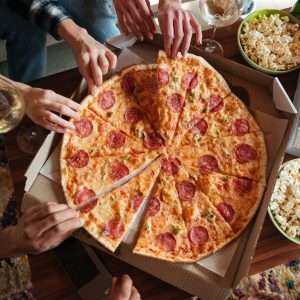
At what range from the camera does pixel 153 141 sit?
89.1 inches

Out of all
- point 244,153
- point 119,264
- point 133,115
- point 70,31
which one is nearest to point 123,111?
point 133,115

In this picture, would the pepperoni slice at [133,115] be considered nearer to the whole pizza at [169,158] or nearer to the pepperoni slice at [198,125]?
the whole pizza at [169,158]

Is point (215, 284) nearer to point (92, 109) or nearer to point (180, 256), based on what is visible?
point (180, 256)

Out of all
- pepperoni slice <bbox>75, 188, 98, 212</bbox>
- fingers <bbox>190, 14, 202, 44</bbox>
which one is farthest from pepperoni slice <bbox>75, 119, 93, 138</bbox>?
fingers <bbox>190, 14, 202, 44</bbox>

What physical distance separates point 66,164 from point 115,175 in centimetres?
28

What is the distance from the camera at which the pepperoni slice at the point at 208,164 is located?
2180mm

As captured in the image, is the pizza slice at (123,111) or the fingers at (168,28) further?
the pizza slice at (123,111)

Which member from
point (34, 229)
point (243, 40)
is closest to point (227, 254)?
point (34, 229)

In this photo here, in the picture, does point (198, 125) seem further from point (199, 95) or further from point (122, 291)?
point (122, 291)

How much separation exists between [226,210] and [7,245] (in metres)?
1.14

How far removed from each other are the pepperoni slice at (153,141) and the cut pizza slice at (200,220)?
19cm

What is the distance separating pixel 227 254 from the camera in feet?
6.37

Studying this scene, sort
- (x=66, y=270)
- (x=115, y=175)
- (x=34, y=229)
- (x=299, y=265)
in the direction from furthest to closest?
(x=299, y=265)
(x=115, y=175)
(x=66, y=270)
(x=34, y=229)

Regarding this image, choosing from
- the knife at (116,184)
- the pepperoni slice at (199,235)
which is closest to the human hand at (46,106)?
the knife at (116,184)
